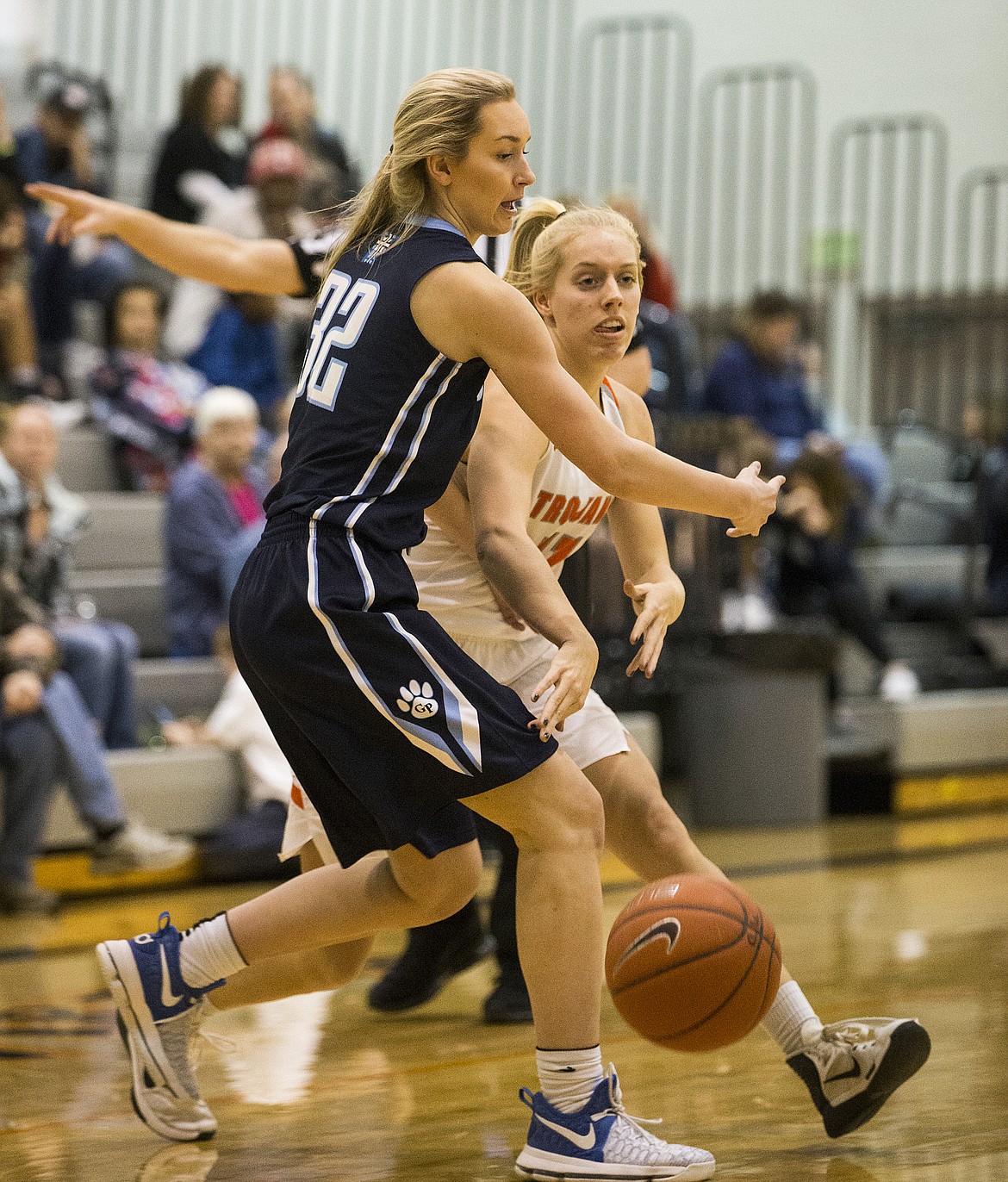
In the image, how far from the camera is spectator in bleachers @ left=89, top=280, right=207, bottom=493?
8148 millimetres

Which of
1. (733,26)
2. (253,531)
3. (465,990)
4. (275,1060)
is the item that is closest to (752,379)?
(253,531)

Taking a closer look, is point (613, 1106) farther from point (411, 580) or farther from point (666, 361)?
point (666, 361)

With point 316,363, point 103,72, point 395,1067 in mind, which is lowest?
point 395,1067

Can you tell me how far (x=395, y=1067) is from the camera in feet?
12.9

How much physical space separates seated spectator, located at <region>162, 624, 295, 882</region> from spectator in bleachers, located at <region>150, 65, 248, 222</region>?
353 cm

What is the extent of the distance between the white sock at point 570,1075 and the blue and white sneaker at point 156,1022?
73 cm

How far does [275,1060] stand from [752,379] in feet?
20.6

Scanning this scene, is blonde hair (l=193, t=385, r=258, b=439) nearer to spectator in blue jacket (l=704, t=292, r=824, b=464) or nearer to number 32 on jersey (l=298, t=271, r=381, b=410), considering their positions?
spectator in blue jacket (l=704, t=292, r=824, b=464)

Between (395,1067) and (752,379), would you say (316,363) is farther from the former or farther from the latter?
(752,379)

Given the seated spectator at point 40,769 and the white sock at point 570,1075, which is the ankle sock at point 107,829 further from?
the white sock at point 570,1075

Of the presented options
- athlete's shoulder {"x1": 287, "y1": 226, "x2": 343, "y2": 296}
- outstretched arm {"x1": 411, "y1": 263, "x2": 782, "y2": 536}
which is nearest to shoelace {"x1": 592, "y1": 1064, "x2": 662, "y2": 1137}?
outstretched arm {"x1": 411, "y1": 263, "x2": 782, "y2": 536}

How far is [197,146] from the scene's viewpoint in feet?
30.8

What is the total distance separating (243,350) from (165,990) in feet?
18.6

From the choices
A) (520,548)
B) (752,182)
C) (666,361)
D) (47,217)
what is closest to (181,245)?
(520,548)
